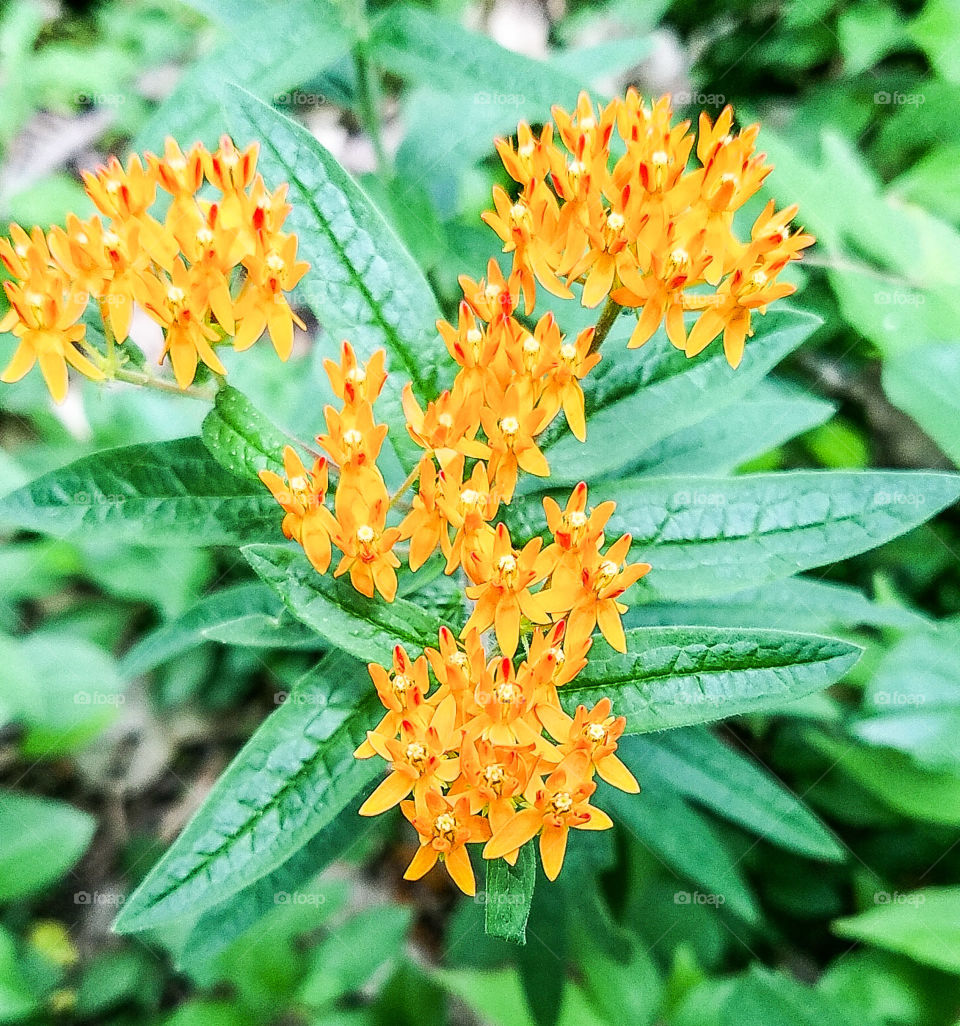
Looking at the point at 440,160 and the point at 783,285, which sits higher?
the point at 440,160

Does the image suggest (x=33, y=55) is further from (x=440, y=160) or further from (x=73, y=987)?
(x=73, y=987)

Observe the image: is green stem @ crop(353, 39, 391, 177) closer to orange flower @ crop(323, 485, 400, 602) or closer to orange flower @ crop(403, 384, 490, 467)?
orange flower @ crop(403, 384, 490, 467)

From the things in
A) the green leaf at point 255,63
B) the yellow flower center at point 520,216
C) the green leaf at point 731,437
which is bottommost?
the green leaf at point 731,437

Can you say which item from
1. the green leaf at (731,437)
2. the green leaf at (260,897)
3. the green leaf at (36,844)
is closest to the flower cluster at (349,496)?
the green leaf at (260,897)

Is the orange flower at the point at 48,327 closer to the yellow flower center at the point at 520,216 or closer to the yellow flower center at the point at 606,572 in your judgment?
the yellow flower center at the point at 520,216

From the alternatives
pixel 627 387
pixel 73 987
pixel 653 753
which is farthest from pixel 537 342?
pixel 73 987

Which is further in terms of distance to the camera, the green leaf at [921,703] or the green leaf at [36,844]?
the green leaf at [36,844]
